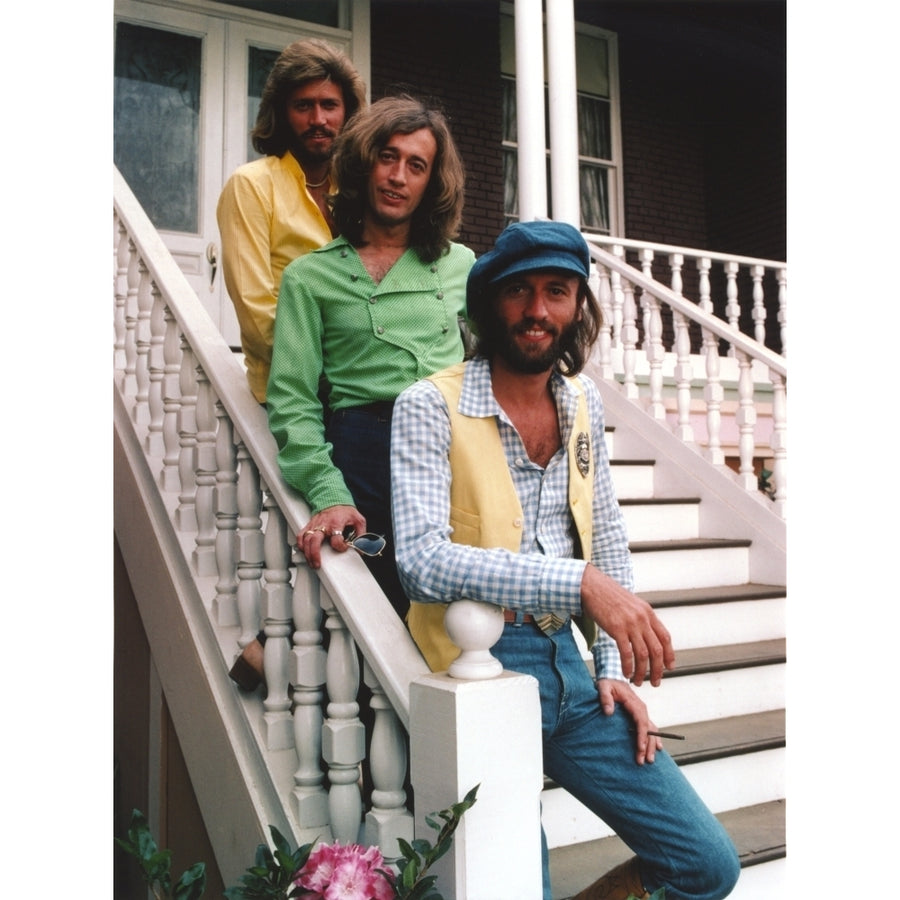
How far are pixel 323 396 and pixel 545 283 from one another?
73cm

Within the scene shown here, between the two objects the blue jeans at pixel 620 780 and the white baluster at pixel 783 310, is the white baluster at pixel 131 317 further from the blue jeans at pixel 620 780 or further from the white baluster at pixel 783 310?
the white baluster at pixel 783 310

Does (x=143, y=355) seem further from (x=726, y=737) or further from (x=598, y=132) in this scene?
(x=598, y=132)

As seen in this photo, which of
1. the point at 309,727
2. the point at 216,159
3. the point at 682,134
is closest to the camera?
the point at 309,727

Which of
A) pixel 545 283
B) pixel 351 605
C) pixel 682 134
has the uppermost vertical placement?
pixel 682 134

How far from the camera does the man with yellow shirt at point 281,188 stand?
7.61 feet

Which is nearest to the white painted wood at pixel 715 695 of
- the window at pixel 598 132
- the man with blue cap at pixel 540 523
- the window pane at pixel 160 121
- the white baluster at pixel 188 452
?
the man with blue cap at pixel 540 523

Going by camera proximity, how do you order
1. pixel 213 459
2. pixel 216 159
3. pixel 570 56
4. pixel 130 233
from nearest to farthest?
pixel 213 459
pixel 130 233
pixel 570 56
pixel 216 159

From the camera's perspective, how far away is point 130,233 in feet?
10.4

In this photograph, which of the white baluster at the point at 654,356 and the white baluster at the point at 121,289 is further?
the white baluster at the point at 654,356

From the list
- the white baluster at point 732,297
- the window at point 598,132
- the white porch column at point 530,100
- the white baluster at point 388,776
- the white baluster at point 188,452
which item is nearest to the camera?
the white baluster at point 388,776

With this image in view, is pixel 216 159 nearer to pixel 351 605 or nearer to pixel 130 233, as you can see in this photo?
pixel 130 233
